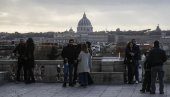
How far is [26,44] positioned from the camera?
21.9 m

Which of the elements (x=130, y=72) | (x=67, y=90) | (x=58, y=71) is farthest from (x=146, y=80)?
(x=58, y=71)

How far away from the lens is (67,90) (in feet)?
63.6

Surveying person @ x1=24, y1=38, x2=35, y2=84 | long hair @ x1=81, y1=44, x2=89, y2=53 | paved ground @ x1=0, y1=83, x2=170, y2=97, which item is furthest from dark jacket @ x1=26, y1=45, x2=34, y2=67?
long hair @ x1=81, y1=44, x2=89, y2=53

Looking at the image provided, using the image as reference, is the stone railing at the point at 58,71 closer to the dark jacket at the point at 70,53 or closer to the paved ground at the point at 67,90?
the paved ground at the point at 67,90

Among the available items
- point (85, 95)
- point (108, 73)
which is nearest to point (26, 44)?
point (108, 73)

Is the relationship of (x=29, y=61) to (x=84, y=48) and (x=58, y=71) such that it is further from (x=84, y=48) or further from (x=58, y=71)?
(x=84, y=48)

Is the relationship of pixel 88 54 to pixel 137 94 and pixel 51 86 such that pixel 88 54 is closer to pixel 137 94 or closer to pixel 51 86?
pixel 51 86

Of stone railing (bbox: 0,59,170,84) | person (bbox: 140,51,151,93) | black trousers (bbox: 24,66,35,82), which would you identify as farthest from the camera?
black trousers (bbox: 24,66,35,82)

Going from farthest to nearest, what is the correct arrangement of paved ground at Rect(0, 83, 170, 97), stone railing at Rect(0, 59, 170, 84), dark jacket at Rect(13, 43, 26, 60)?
dark jacket at Rect(13, 43, 26, 60), stone railing at Rect(0, 59, 170, 84), paved ground at Rect(0, 83, 170, 97)

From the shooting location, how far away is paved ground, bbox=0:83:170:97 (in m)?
17.9

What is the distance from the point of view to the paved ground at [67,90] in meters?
17.9

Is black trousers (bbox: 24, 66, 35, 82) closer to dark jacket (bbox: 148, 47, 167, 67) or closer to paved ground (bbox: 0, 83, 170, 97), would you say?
paved ground (bbox: 0, 83, 170, 97)

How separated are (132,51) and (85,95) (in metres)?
4.39

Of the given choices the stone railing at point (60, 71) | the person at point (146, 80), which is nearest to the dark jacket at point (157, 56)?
the person at point (146, 80)
